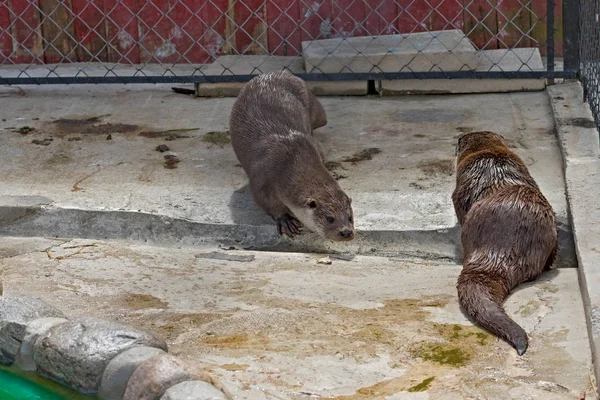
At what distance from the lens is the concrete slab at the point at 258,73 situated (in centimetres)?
655

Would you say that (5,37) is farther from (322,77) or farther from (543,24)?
(543,24)

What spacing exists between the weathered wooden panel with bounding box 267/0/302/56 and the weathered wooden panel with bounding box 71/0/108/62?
44.4 inches

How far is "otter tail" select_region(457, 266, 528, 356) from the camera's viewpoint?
3252mm

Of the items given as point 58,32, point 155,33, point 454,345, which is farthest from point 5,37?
point 454,345

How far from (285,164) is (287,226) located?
0.31 metres

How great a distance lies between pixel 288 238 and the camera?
4703 millimetres

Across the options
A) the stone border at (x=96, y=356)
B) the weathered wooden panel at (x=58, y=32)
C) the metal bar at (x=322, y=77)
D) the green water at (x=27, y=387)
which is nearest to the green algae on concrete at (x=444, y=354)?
the stone border at (x=96, y=356)

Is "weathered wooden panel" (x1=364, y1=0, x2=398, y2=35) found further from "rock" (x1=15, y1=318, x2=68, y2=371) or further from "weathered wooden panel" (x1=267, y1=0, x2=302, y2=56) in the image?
"rock" (x1=15, y1=318, x2=68, y2=371)

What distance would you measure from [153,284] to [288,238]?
837mm

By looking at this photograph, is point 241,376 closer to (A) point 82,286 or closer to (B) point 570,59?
(A) point 82,286

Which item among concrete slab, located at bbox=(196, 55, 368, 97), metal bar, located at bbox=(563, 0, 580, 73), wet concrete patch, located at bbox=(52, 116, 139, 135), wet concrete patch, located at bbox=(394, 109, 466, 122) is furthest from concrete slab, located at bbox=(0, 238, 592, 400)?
metal bar, located at bbox=(563, 0, 580, 73)

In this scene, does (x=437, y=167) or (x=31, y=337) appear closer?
(x=31, y=337)

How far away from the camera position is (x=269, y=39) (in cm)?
720

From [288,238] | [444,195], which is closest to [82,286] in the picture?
[288,238]
